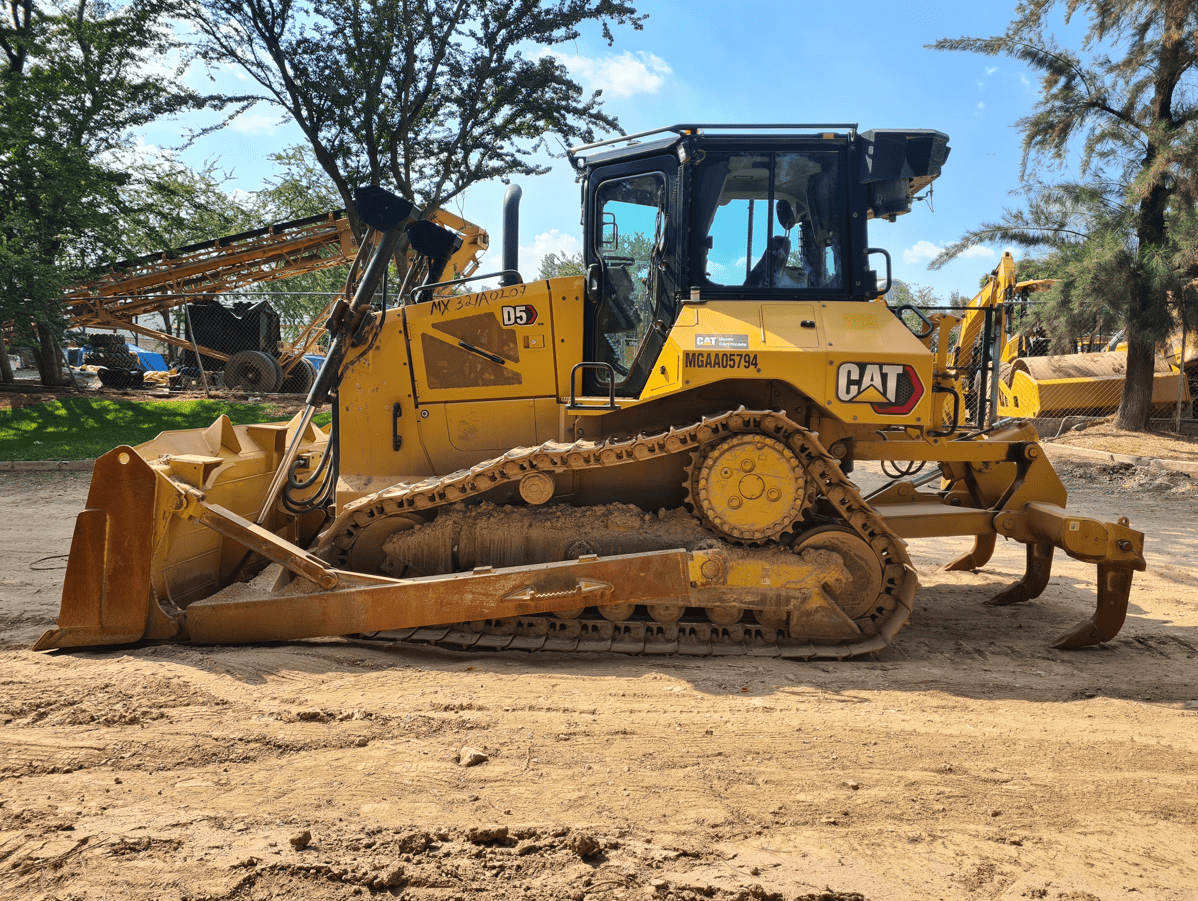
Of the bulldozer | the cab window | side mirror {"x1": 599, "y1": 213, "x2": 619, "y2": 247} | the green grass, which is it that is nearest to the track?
the bulldozer

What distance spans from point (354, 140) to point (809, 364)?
12.4 metres

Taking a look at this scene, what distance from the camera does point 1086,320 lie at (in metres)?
13.9

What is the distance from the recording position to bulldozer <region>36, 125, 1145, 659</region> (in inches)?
164

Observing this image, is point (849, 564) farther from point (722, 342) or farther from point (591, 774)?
point (591, 774)

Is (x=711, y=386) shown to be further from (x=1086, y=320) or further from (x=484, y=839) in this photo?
(x=1086, y=320)

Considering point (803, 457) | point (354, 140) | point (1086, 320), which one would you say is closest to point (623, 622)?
point (803, 457)

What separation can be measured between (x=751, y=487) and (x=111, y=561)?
11.4 ft

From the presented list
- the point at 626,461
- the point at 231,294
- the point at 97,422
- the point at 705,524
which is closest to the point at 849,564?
the point at 705,524

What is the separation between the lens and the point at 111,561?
4008 millimetres

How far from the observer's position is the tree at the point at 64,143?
13297mm

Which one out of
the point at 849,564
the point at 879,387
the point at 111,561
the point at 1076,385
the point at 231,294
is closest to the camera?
the point at 111,561

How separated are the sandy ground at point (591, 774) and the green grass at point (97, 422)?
8.14 m

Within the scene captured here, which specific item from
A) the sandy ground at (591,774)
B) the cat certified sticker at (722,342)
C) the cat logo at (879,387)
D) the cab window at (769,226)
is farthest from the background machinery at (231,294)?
the cat logo at (879,387)

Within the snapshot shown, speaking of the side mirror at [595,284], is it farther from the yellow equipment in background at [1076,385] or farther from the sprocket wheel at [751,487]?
the yellow equipment in background at [1076,385]
